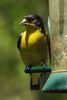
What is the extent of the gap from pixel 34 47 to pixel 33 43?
0.18 ft

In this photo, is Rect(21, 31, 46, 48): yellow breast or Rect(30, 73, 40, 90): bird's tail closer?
Rect(30, 73, 40, 90): bird's tail

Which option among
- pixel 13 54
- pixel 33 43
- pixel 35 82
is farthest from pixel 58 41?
pixel 13 54

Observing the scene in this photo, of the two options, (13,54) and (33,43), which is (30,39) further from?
(13,54)

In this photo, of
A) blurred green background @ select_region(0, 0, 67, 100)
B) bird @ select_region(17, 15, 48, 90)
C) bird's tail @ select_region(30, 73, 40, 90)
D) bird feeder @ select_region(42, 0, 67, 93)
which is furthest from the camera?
blurred green background @ select_region(0, 0, 67, 100)

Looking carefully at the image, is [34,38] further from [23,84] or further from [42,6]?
[23,84]

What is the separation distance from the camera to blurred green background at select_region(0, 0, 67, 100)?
13430mm

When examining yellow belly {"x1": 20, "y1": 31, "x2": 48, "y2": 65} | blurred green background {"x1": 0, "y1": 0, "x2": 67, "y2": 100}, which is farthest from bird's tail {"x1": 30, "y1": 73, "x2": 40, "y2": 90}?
blurred green background {"x1": 0, "y1": 0, "x2": 67, "y2": 100}

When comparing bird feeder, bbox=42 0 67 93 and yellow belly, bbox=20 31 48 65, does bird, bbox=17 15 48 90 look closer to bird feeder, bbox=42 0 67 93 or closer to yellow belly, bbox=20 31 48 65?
yellow belly, bbox=20 31 48 65

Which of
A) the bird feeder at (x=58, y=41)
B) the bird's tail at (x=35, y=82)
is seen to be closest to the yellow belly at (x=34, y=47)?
the bird's tail at (x=35, y=82)

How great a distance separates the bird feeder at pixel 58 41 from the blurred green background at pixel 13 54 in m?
5.24

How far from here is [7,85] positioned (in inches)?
568

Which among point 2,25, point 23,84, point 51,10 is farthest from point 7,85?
point 51,10

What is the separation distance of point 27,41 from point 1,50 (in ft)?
17.1

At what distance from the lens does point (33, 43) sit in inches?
363
